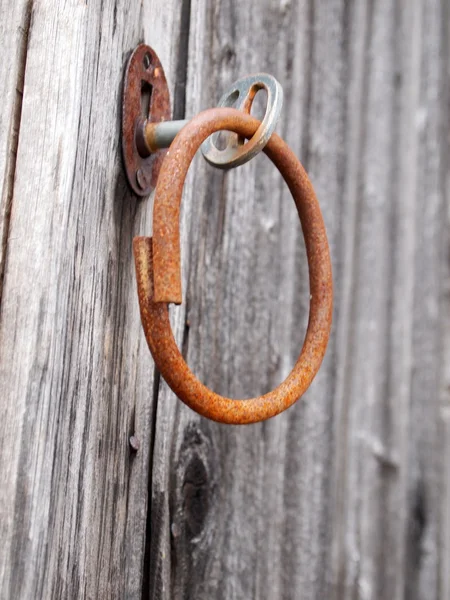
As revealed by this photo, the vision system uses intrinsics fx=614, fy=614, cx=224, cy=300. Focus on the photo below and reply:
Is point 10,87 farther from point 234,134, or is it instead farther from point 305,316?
point 305,316

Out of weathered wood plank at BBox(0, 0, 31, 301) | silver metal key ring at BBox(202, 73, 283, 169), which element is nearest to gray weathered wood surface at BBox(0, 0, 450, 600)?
weathered wood plank at BBox(0, 0, 31, 301)

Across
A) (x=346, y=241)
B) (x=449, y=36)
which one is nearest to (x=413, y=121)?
(x=449, y=36)

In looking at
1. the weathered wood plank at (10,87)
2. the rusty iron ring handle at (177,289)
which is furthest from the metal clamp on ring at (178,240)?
the weathered wood plank at (10,87)

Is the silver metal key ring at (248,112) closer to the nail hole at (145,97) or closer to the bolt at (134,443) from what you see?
the nail hole at (145,97)

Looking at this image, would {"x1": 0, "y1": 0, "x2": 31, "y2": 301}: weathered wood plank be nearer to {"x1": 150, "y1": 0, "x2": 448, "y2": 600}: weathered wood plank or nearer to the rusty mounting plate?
the rusty mounting plate

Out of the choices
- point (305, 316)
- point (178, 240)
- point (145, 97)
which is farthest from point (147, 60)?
point (305, 316)

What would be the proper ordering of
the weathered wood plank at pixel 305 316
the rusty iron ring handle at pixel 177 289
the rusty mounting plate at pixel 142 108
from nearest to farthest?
the rusty iron ring handle at pixel 177 289 < the rusty mounting plate at pixel 142 108 < the weathered wood plank at pixel 305 316
